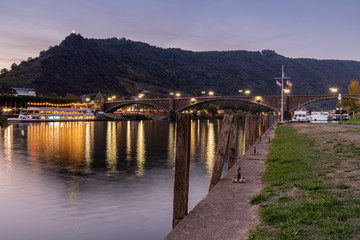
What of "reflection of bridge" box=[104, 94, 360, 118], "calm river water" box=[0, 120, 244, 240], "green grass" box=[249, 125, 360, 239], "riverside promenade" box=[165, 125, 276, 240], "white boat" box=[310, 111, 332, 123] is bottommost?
"calm river water" box=[0, 120, 244, 240]

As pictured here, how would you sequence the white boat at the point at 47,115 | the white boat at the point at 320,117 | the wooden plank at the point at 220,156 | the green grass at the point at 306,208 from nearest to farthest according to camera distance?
1. the green grass at the point at 306,208
2. the wooden plank at the point at 220,156
3. the white boat at the point at 320,117
4. the white boat at the point at 47,115

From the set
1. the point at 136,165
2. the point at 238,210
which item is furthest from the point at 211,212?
the point at 136,165

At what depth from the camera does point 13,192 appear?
805 inches

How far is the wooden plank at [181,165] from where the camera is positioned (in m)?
9.63

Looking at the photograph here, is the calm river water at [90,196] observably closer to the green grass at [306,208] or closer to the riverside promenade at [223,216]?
the riverside promenade at [223,216]

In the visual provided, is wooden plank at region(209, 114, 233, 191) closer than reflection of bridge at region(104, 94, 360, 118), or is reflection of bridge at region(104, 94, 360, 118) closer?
wooden plank at region(209, 114, 233, 191)

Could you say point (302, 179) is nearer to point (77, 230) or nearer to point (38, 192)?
A: point (77, 230)

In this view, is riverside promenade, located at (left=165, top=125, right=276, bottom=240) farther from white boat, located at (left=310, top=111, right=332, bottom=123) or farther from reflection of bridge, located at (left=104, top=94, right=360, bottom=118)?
reflection of bridge, located at (left=104, top=94, right=360, bottom=118)

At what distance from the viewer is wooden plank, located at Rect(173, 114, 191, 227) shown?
9633 millimetres

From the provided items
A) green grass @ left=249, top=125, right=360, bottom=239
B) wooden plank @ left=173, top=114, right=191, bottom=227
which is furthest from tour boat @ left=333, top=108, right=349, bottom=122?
wooden plank @ left=173, top=114, right=191, bottom=227

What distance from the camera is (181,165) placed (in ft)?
32.3

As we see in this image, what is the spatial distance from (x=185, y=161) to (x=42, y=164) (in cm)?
2618

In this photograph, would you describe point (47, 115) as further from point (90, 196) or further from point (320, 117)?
point (90, 196)

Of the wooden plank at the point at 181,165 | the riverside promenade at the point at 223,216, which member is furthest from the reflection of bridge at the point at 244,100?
the wooden plank at the point at 181,165
